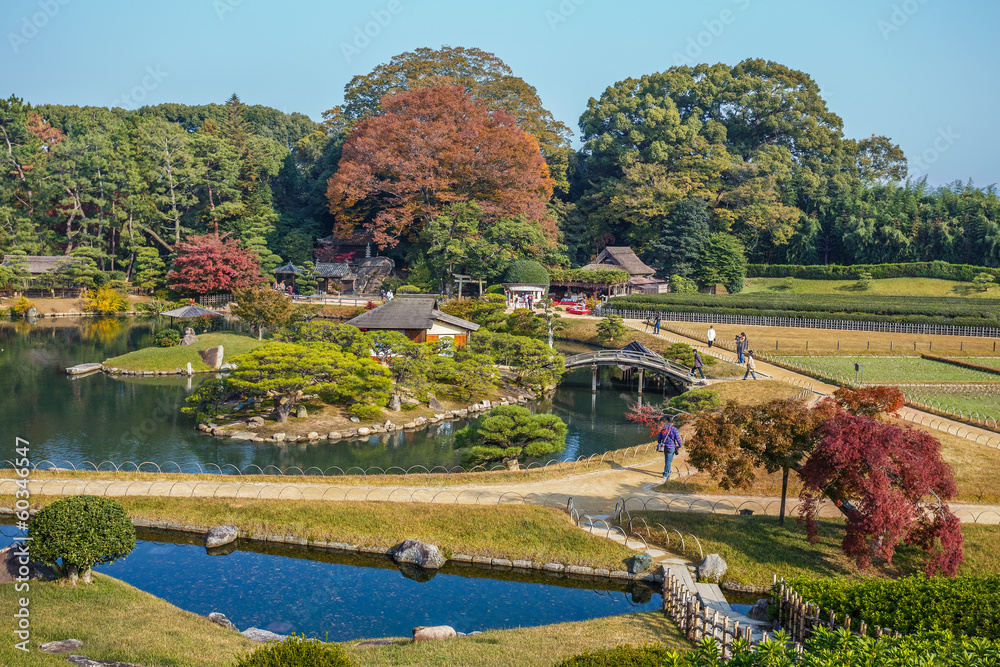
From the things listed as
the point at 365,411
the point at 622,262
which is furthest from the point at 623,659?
the point at 622,262

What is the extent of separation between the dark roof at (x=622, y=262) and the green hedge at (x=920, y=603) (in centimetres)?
5017

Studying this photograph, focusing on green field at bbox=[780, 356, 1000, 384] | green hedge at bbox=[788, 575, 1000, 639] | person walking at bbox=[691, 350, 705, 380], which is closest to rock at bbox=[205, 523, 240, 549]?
green hedge at bbox=[788, 575, 1000, 639]

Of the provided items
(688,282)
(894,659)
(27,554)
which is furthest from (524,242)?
(894,659)

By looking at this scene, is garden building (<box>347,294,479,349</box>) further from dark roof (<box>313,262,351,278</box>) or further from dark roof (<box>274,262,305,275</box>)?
dark roof (<box>274,262,305,275</box>)

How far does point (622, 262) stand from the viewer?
62656 mm

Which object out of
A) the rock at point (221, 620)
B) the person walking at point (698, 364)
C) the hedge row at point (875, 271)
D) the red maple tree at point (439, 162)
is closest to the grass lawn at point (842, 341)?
the person walking at point (698, 364)

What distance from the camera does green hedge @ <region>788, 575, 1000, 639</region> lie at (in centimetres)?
1123

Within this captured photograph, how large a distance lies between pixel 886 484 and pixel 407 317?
28865mm

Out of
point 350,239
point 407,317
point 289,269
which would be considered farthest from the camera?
point 350,239

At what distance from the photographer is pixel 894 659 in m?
8.65

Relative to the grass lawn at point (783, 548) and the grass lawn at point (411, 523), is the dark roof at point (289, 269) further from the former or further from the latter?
the grass lawn at point (783, 548)

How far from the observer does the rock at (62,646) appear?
10.6m

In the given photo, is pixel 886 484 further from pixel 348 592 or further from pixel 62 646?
pixel 62 646

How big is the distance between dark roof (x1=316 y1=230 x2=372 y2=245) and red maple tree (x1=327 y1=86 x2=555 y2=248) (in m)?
2.95
